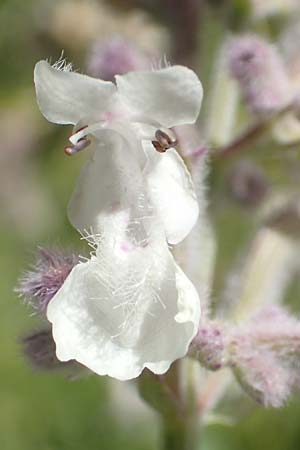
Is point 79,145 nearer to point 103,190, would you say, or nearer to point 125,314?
point 103,190

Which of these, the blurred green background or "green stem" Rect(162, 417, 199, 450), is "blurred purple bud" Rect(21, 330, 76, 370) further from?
the blurred green background

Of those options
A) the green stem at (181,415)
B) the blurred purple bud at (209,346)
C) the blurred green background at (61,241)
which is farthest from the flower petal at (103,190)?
the blurred green background at (61,241)

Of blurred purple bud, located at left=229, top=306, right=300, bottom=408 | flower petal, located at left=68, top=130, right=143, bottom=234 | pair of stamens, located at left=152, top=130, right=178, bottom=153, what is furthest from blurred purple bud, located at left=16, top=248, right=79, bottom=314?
blurred purple bud, located at left=229, top=306, right=300, bottom=408

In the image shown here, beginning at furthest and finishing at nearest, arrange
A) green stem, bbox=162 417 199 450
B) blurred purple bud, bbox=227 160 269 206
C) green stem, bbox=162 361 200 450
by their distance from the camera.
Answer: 1. blurred purple bud, bbox=227 160 269 206
2. green stem, bbox=162 417 199 450
3. green stem, bbox=162 361 200 450

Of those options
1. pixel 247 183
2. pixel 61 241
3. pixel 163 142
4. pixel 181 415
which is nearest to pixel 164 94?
pixel 163 142

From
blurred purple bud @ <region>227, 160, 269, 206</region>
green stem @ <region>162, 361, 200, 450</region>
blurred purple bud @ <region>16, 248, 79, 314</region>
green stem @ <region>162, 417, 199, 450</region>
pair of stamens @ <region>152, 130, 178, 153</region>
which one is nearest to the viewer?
blurred purple bud @ <region>16, 248, 79, 314</region>

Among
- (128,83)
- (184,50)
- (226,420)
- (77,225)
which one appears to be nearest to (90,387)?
(226,420)

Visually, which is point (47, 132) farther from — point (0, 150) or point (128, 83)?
point (128, 83)
